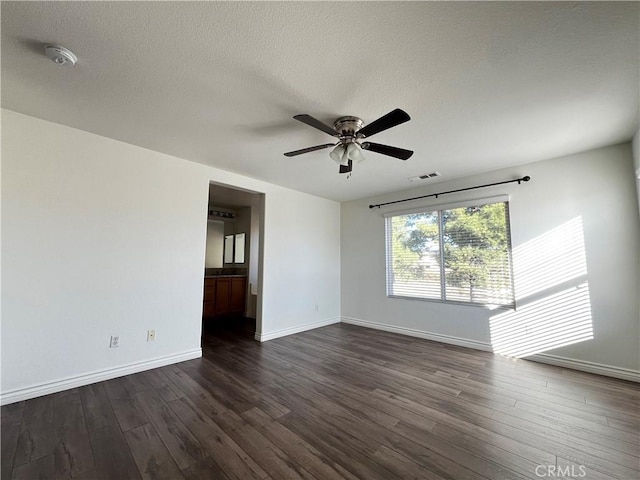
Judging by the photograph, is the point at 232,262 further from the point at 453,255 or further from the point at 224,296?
the point at 453,255

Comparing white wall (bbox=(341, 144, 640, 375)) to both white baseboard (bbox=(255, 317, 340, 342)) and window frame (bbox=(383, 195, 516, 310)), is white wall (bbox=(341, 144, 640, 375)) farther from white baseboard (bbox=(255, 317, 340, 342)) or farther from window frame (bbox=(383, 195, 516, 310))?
white baseboard (bbox=(255, 317, 340, 342))

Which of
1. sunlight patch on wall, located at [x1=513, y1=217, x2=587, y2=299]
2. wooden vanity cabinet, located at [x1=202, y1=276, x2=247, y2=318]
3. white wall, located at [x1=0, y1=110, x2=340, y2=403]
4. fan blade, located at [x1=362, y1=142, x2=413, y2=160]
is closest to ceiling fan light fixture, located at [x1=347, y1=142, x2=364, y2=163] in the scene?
fan blade, located at [x1=362, y1=142, x2=413, y2=160]

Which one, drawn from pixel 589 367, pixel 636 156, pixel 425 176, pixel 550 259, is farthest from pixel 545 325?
pixel 425 176

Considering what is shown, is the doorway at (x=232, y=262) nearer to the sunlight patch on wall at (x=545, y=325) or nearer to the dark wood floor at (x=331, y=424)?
the dark wood floor at (x=331, y=424)

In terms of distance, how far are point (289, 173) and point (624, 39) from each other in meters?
3.11

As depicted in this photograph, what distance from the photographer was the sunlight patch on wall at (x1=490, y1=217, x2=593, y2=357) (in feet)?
9.57

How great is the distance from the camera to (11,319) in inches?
84.2

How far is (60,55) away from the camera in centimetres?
155

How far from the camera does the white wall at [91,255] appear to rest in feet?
7.18

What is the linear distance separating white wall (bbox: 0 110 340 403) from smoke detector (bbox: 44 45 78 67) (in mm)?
1164

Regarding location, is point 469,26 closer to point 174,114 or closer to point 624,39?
point 624,39

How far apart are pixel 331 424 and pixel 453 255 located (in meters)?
3.01

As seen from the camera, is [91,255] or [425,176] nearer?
[91,255]

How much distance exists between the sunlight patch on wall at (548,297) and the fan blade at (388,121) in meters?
2.69
